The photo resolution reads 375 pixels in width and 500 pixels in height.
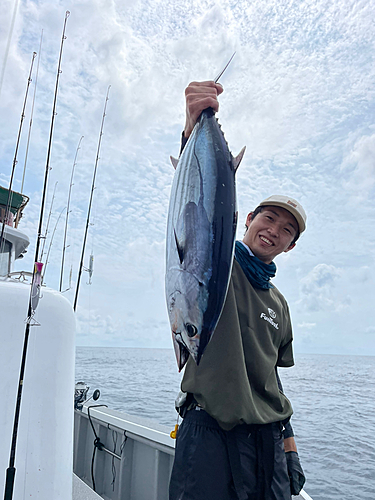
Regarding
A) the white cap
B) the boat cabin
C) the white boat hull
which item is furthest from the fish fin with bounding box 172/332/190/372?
the boat cabin

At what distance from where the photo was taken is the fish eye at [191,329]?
100 centimetres

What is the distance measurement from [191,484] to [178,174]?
48.9 inches

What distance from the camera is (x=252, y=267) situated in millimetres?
1744

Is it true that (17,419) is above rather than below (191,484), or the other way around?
above

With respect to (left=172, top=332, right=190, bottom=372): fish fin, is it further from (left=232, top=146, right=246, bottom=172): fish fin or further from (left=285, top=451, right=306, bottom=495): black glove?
(left=285, top=451, right=306, bottom=495): black glove

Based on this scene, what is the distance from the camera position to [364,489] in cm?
714

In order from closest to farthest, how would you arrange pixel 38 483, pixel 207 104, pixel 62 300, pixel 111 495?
pixel 207 104 < pixel 38 483 < pixel 62 300 < pixel 111 495

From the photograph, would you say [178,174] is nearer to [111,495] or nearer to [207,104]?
[207,104]

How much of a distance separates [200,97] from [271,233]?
30.1 inches

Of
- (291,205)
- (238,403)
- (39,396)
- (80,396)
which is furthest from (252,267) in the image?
(80,396)

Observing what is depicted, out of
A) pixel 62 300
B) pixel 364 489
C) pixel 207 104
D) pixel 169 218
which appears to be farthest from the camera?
pixel 364 489

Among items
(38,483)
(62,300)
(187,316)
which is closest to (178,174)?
(187,316)

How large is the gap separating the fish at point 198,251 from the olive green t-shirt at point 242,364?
0.48m

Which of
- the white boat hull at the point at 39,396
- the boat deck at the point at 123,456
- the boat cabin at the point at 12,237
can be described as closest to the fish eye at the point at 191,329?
the white boat hull at the point at 39,396
